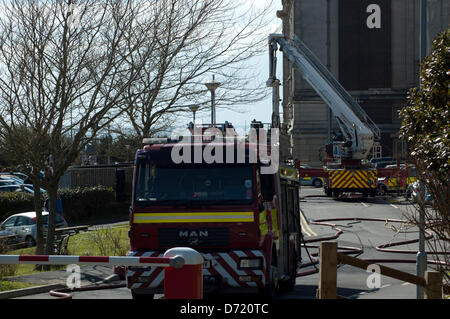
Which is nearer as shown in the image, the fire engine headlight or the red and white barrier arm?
the red and white barrier arm

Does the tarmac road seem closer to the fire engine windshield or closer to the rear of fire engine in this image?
the rear of fire engine

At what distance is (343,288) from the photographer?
45.2 ft

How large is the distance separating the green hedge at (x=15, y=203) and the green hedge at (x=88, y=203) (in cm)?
150

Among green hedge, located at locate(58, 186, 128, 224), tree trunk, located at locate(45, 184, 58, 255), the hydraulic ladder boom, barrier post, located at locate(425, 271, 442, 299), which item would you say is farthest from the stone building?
barrier post, located at locate(425, 271, 442, 299)

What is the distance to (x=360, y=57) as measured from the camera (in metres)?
67.9

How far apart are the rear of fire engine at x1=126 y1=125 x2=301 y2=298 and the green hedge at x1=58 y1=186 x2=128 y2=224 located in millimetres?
22965

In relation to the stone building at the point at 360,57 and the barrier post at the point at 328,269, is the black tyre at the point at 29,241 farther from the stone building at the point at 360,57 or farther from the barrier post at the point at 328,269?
the stone building at the point at 360,57

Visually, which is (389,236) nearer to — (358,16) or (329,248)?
(329,248)

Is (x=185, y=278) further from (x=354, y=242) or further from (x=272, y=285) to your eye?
(x=354, y=242)

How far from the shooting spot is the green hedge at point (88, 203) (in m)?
34.2

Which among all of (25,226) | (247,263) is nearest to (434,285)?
(247,263)

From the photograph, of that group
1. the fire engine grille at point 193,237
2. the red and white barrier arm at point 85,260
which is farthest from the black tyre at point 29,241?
the red and white barrier arm at point 85,260

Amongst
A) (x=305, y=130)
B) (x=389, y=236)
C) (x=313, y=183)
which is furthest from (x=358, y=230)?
(x=305, y=130)

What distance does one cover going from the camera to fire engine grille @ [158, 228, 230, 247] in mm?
11031
